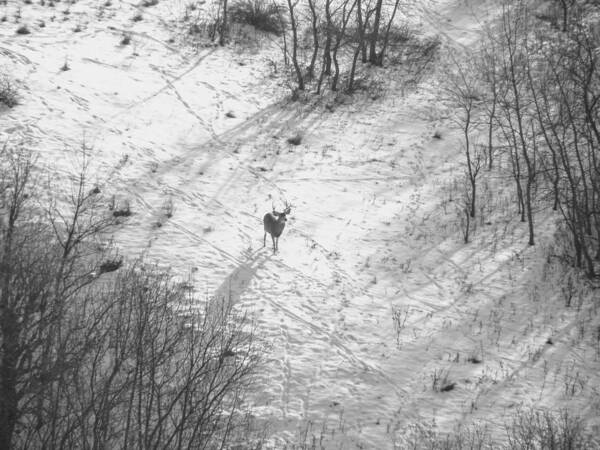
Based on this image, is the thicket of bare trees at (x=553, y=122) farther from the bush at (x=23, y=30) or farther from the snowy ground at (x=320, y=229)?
the bush at (x=23, y=30)

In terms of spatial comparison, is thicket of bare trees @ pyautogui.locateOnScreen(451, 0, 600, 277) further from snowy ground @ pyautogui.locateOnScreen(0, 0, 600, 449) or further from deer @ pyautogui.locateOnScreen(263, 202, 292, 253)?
deer @ pyautogui.locateOnScreen(263, 202, 292, 253)

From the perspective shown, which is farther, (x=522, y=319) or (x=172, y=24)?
(x=172, y=24)

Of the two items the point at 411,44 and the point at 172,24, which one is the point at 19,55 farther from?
the point at 411,44

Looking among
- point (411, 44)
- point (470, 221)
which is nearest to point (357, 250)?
point (470, 221)

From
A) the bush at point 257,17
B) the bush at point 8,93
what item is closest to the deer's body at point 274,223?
the bush at point 8,93

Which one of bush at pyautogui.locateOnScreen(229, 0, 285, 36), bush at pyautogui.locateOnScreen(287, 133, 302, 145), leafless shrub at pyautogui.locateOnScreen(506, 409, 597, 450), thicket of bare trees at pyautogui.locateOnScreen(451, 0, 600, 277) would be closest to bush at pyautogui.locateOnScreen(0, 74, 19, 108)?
bush at pyautogui.locateOnScreen(287, 133, 302, 145)

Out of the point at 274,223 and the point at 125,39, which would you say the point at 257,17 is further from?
the point at 274,223

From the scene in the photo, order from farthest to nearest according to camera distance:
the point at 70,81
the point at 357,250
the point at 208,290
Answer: the point at 70,81, the point at 357,250, the point at 208,290
